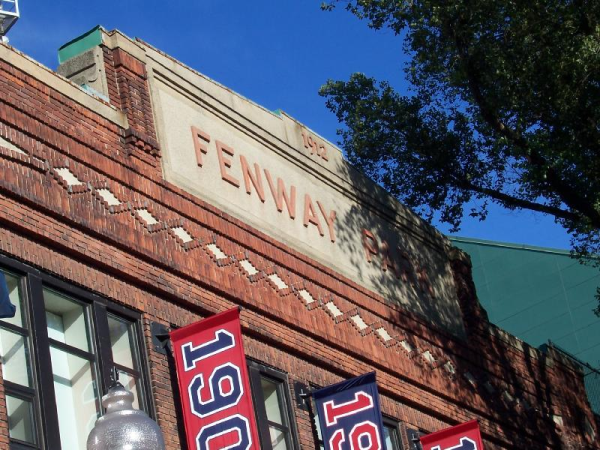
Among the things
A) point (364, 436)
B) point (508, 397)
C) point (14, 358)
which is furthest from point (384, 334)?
point (14, 358)

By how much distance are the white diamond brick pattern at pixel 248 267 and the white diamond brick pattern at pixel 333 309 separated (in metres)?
1.95

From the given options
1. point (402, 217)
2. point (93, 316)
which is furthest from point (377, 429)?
point (402, 217)

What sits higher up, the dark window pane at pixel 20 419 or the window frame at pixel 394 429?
the window frame at pixel 394 429

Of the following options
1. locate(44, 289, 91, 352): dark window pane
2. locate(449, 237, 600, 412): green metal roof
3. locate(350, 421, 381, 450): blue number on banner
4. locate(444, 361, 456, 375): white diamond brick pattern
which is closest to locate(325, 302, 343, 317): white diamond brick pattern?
locate(350, 421, 381, 450): blue number on banner

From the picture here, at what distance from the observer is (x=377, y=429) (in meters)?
18.2

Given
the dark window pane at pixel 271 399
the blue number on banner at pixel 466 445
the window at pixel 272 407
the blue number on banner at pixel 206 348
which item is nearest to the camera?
the blue number on banner at pixel 206 348

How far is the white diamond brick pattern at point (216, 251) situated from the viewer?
18172 mm

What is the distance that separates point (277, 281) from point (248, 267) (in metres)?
0.73

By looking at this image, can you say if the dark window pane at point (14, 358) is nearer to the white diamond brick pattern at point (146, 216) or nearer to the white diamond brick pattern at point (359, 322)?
the white diamond brick pattern at point (146, 216)

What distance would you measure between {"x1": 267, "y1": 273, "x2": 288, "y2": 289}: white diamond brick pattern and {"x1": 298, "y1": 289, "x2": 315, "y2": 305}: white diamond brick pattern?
41cm

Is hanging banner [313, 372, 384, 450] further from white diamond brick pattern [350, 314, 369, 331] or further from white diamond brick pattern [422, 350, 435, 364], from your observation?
white diamond brick pattern [422, 350, 435, 364]

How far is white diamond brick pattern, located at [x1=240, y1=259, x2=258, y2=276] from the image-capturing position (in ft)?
61.3

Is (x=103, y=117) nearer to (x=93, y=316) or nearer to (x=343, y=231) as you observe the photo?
(x=93, y=316)

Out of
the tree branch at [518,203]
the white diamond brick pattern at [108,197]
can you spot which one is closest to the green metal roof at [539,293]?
the tree branch at [518,203]
